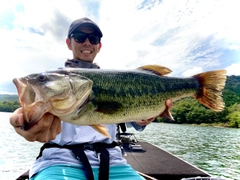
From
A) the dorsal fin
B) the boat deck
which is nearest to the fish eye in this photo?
the dorsal fin

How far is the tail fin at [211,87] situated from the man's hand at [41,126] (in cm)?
227

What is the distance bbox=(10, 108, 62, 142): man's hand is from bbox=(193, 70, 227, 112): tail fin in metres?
2.27

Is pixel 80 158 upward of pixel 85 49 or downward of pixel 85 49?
downward

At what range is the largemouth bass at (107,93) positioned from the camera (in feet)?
8.09

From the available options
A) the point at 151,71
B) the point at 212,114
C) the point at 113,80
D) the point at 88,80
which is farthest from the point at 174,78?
the point at 212,114

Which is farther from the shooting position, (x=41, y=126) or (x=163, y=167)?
(x=163, y=167)

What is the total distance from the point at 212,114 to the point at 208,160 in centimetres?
7242

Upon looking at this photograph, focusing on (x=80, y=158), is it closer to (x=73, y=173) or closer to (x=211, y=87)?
(x=73, y=173)

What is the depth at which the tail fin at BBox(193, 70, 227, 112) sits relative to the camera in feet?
11.5

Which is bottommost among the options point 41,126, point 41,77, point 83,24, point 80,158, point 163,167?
point 163,167

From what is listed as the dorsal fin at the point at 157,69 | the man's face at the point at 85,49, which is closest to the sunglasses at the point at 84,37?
the man's face at the point at 85,49

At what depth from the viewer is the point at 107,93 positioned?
111 inches

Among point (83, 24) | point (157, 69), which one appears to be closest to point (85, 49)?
point (83, 24)

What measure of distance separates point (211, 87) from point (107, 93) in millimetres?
1798
